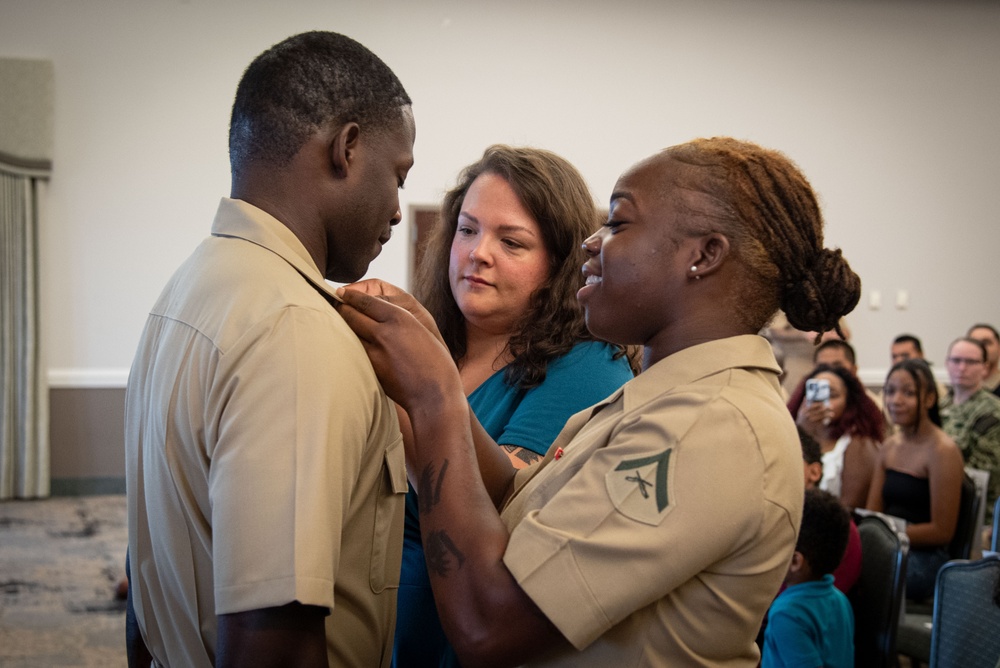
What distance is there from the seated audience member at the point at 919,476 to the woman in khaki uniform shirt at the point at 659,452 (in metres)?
2.98

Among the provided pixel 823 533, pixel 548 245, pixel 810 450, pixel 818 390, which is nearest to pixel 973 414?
pixel 818 390

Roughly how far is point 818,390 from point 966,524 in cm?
84

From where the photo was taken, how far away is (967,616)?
2.65m

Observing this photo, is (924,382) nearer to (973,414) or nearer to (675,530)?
(973,414)

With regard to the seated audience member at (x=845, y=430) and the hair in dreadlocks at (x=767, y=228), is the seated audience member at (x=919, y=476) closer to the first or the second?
the seated audience member at (x=845, y=430)

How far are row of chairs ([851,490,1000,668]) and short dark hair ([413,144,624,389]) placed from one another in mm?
1533

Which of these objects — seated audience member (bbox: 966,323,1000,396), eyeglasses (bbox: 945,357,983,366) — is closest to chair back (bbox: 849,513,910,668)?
eyeglasses (bbox: 945,357,983,366)

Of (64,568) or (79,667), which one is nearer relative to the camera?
(79,667)

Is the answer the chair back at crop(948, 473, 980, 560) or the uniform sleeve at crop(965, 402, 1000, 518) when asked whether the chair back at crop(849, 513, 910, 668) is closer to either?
the chair back at crop(948, 473, 980, 560)

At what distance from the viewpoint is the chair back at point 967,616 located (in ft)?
8.45

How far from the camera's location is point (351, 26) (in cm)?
758

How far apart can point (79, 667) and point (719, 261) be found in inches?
137

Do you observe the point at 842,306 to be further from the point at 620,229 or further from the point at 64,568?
the point at 64,568

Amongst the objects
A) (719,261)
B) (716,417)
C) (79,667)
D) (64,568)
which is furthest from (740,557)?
(64,568)
